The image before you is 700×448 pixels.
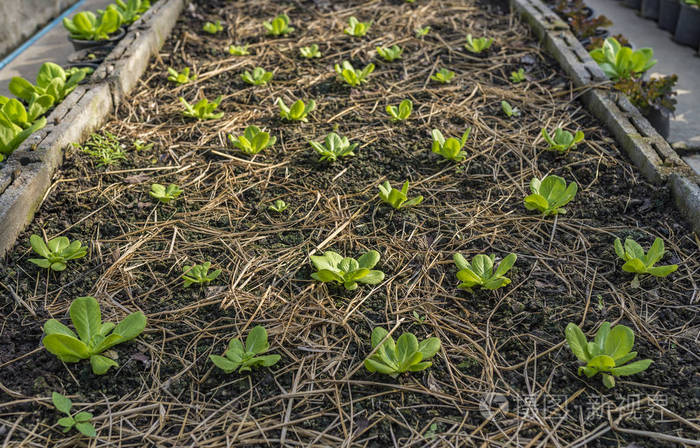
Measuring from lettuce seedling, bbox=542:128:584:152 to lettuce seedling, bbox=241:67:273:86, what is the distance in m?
1.62

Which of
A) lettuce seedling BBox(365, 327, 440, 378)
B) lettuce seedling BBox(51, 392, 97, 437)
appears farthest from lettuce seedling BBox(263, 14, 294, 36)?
lettuce seedling BBox(51, 392, 97, 437)

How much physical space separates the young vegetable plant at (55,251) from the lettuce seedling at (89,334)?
1.19ft

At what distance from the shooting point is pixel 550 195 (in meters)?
2.45

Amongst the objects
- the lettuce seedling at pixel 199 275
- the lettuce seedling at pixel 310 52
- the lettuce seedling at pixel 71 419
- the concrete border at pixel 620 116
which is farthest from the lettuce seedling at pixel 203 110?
the concrete border at pixel 620 116

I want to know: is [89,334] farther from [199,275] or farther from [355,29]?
[355,29]

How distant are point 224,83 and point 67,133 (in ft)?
3.49

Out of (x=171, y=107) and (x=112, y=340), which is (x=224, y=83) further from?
(x=112, y=340)

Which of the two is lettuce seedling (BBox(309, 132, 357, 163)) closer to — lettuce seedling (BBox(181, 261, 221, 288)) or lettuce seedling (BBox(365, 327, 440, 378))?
lettuce seedling (BBox(181, 261, 221, 288))

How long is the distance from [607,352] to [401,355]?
62 centimetres

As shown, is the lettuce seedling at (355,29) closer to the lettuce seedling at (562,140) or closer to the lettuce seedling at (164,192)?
the lettuce seedling at (562,140)

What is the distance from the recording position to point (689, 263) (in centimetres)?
216

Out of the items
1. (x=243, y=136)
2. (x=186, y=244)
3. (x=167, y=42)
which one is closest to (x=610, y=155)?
(x=243, y=136)

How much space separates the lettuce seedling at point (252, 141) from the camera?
2818mm

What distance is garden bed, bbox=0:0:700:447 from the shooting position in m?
1.67
